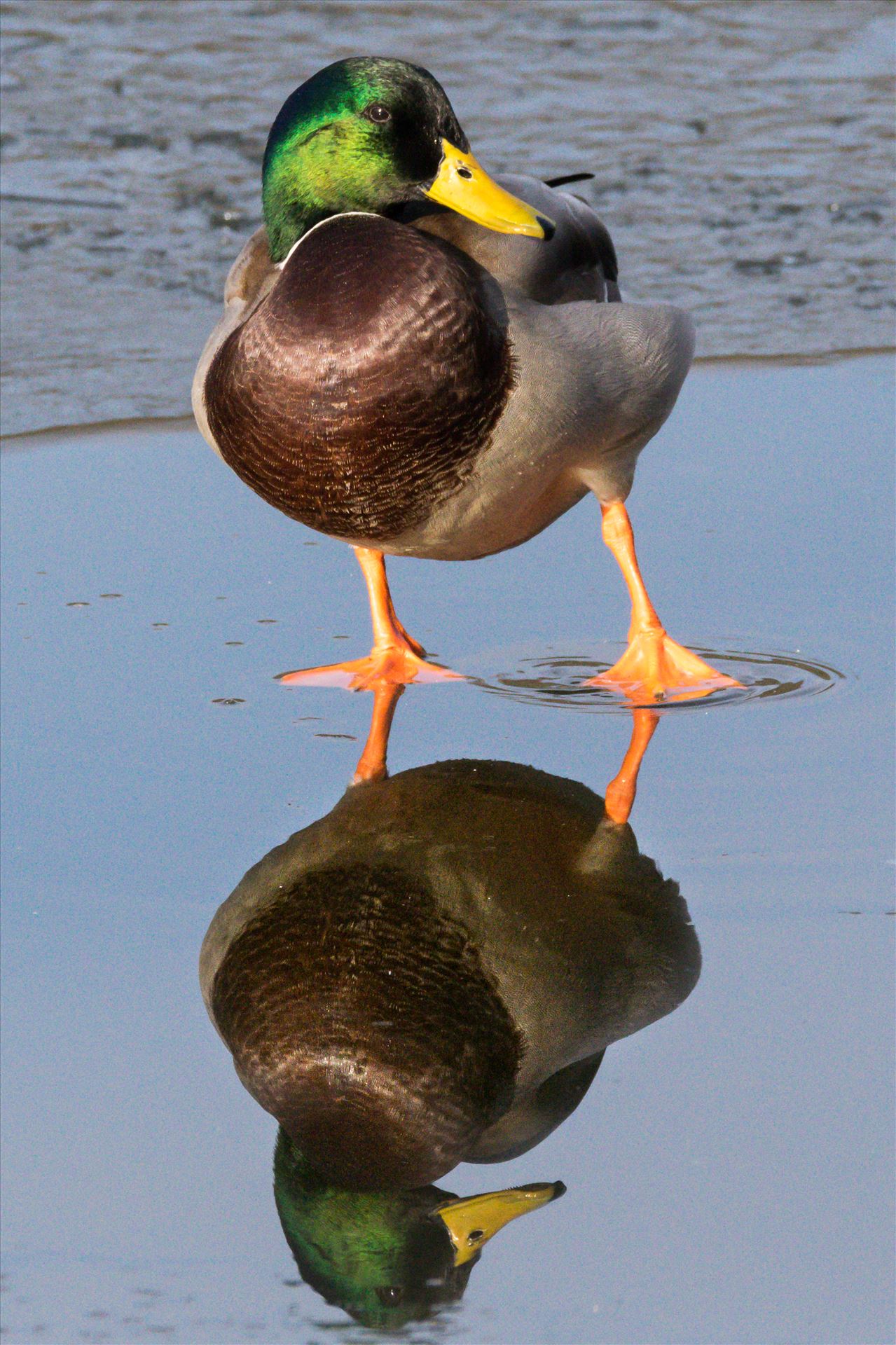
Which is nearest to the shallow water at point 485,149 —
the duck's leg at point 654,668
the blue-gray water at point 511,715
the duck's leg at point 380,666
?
the blue-gray water at point 511,715

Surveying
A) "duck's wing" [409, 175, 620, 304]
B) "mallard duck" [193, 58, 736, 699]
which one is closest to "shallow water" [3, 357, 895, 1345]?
"mallard duck" [193, 58, 736, 699]

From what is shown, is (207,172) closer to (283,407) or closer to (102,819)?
(283,407)

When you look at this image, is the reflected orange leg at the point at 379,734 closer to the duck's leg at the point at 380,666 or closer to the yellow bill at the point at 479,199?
the duck's leg at the point at 380,666

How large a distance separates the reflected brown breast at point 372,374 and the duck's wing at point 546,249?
99mm

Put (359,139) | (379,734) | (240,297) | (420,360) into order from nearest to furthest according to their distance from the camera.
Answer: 1. (420,360)
2. (379,734)
3. (359,139)
4. (240,297)

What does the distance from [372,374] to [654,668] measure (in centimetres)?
71

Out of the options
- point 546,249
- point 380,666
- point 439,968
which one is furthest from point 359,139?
point 439,968

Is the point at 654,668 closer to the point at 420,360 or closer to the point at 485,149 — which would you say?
the point at 420,360

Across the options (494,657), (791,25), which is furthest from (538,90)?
(494,657)

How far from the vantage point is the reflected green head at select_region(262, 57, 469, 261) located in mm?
3443

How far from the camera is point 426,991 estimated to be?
244 cm

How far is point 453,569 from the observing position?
419 cm

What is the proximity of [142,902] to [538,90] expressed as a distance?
5250 mm

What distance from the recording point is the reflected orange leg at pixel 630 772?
2.96 meters
